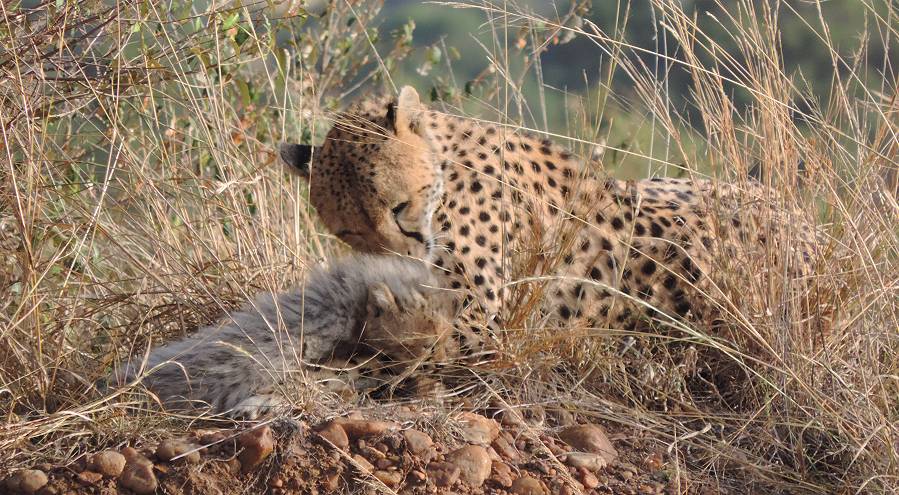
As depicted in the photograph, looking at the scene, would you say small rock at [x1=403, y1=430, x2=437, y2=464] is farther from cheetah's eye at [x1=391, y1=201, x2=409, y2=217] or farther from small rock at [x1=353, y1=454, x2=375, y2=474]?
cheetah's eye at [x1=391, y1=201, x2=409, y2=217]

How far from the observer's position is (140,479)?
7.82ft

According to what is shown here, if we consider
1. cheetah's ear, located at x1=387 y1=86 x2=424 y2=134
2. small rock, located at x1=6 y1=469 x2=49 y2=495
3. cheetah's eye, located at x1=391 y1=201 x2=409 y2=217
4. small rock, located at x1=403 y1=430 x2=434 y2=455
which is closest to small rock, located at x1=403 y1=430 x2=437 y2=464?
small rock, located at x1=403 y1=430 x2=434 y2=455

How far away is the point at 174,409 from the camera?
2.69 m

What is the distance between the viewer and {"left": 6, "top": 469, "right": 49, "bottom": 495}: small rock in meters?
2.37

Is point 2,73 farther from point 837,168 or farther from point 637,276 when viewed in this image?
point 837,168

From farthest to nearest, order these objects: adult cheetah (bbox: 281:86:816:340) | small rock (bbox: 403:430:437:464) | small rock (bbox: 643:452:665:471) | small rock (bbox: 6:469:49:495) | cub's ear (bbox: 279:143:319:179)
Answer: cub's ear (bbox: 279:143:319:179) → adult cheetah (bbox: 281:86:816:340) → small rock (bbox: 643:452:665:471) → small rock (bbox: 403:430:437:464) → small rock (bbox: 6:469:49:495)

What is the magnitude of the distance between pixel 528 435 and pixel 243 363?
71cm

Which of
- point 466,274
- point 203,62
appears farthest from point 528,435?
point 203,62

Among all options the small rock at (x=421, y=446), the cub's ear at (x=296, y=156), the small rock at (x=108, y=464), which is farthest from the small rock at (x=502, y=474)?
the cub's ear at (x=296, y=156)

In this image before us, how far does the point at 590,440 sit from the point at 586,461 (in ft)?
0.27

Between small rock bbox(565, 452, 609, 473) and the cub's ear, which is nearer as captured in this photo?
small rock bbox(565, 452, 609, 473)

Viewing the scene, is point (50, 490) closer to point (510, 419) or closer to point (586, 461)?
point (510, 419)

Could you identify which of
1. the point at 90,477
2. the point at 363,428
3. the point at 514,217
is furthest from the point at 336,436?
the point at 514,217

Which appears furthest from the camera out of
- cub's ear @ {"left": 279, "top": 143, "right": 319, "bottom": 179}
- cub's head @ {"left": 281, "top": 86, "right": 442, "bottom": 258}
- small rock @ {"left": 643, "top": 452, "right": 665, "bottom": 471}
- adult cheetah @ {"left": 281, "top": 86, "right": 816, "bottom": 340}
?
cub's ear @ {"left": 279, "top": 143, "right": 319, "bottom": 179}
